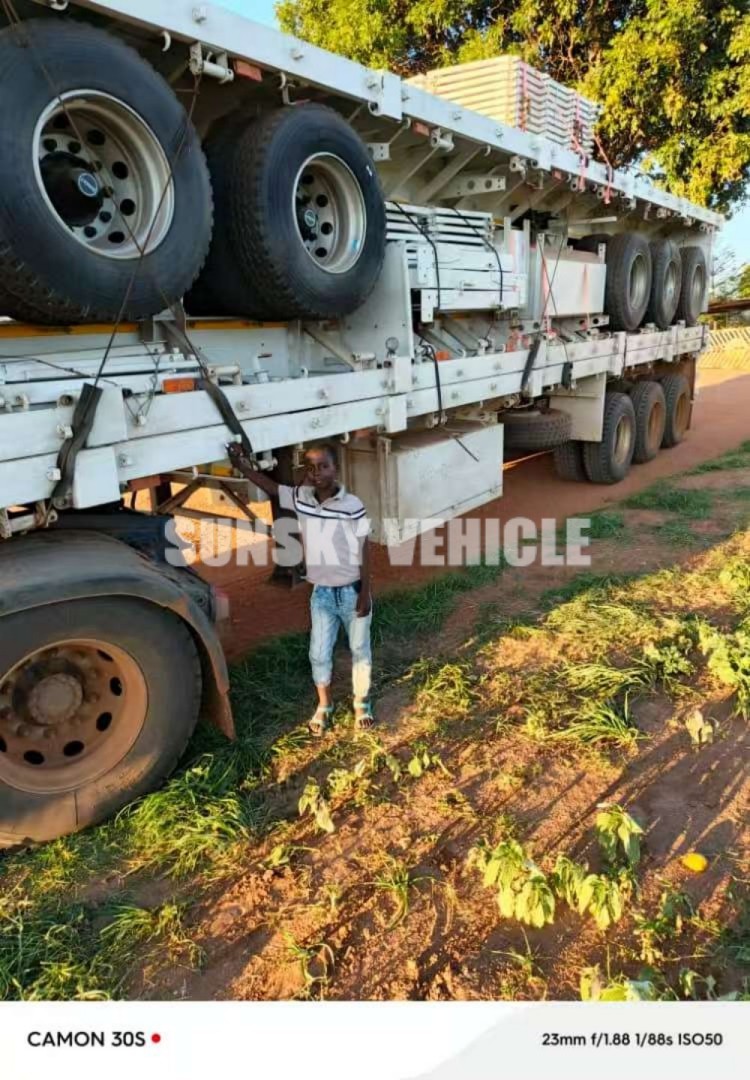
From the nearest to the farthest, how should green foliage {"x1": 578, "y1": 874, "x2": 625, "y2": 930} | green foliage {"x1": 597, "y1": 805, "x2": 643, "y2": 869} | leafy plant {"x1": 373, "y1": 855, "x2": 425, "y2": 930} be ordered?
1. green foliage {"x1": 578, "y1": 874, "x2": 625, "y2": 930}
2. leafy plant {"x1": 373, "y1": 855, "x2": 425, "y2": 930}
3. green foliage {"x1": 597, "y1": 805, "x2": 643, "y2": 869}

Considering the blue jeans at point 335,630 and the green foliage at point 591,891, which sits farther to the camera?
the blue jeans at point 335,630

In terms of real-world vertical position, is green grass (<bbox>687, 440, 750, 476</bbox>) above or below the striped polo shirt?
below

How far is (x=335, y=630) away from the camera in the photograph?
3658 millimetres

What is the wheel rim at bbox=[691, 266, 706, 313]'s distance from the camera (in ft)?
31.3

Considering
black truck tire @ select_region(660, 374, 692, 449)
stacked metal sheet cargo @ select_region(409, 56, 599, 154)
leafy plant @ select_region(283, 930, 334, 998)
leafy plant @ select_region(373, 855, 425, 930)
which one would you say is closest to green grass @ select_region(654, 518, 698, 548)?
stacked metal sheet cargo @ select_region(409, 56, 599, 154)

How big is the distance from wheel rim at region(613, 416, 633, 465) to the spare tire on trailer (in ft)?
20.2

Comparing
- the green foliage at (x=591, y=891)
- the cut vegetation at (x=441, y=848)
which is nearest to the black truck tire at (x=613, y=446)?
the cut vegetation at (x=441, y=848)

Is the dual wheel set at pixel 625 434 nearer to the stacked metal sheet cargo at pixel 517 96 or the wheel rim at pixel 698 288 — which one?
the wheel rim at pixel 698 288

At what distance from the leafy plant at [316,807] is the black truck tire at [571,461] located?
596 cm

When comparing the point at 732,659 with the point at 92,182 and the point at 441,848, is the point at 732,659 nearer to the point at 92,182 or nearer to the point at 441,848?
the point at 441,848

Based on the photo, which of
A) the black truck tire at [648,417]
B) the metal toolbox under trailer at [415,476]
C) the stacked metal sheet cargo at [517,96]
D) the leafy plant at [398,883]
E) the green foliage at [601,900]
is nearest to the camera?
the green foliage at [601,900]

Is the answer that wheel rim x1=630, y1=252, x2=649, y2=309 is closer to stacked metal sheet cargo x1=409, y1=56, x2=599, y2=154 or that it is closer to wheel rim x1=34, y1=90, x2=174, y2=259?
stacked metal sheet cargo x1=409, y1=56, x2=599, y2=154

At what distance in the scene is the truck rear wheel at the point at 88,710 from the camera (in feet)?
8.87

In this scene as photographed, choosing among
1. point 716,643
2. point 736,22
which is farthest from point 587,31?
point 716,643
